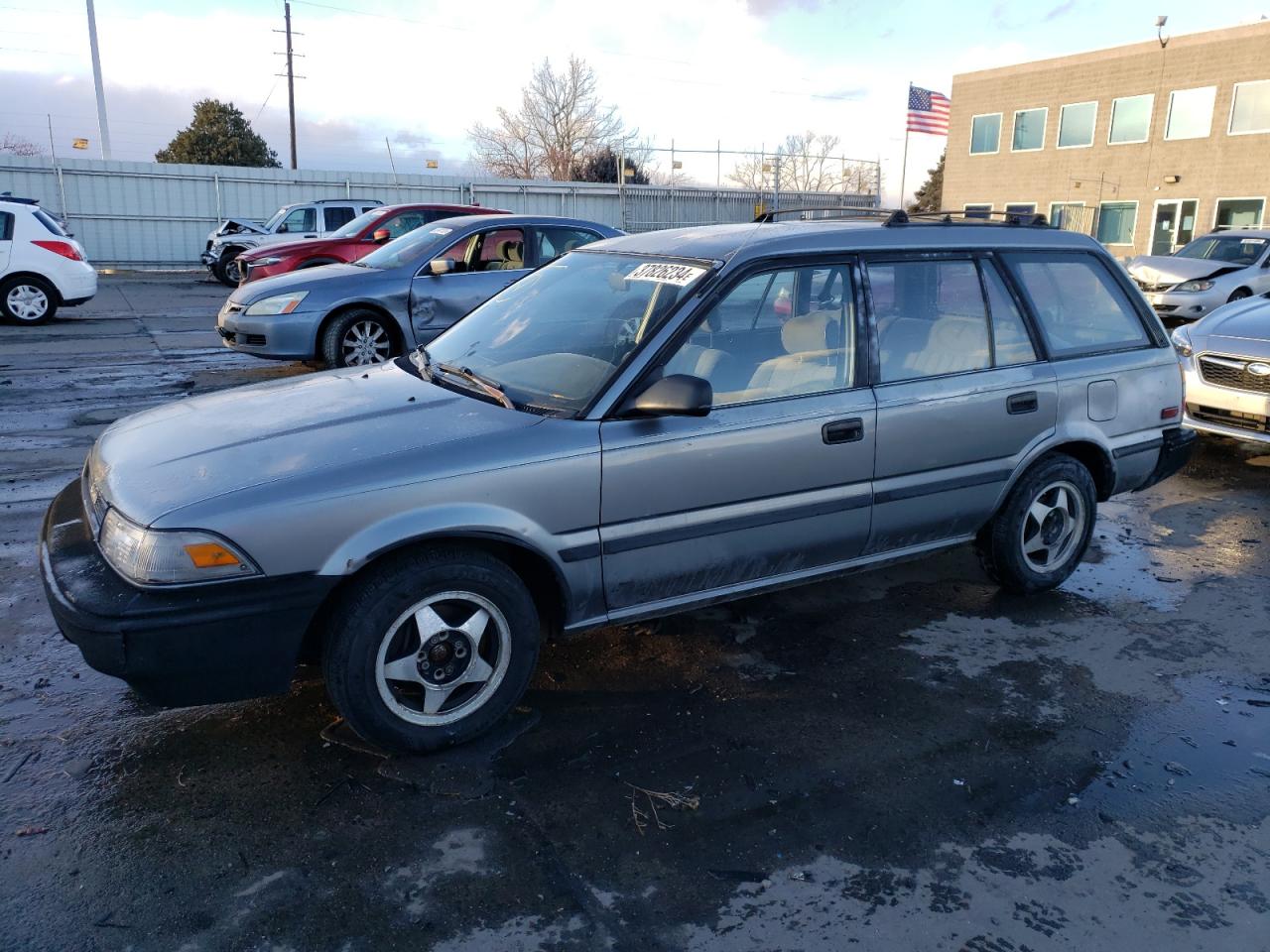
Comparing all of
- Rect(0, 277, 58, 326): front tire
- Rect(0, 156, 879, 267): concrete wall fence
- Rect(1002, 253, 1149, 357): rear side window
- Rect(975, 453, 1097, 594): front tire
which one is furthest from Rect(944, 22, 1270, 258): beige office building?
Rect(975, 453, 1097, 594): front tire

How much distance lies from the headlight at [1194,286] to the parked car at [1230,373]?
879 cm

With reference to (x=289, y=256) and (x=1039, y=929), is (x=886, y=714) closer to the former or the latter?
(x=1039, y=929)

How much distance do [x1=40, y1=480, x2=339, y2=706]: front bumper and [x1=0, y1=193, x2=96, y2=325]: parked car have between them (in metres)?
12.5

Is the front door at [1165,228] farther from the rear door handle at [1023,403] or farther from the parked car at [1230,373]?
the rear door handle at [1023,403]

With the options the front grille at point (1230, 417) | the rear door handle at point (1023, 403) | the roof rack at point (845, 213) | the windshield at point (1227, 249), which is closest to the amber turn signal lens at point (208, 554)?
the roof rack at point (845, 213)

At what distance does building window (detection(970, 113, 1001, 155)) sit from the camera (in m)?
37.6

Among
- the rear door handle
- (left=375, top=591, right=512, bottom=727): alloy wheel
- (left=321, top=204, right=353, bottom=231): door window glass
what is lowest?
(left=375, top=591, right=512, bottom=727): alloy wheel

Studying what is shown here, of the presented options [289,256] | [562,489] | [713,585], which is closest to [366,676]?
[562,489]

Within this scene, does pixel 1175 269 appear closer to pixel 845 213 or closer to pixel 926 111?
pixel 845 213

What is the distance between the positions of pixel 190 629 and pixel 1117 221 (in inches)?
1472

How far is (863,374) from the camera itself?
12.7ft

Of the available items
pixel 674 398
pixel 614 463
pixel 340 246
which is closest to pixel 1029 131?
pixel 340 246

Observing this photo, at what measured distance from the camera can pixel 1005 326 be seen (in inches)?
171

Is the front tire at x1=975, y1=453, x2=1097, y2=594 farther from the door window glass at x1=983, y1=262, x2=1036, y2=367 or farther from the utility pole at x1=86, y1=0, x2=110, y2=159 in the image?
the utility pole at x1=86, y1=0, x2=110, y2=159
